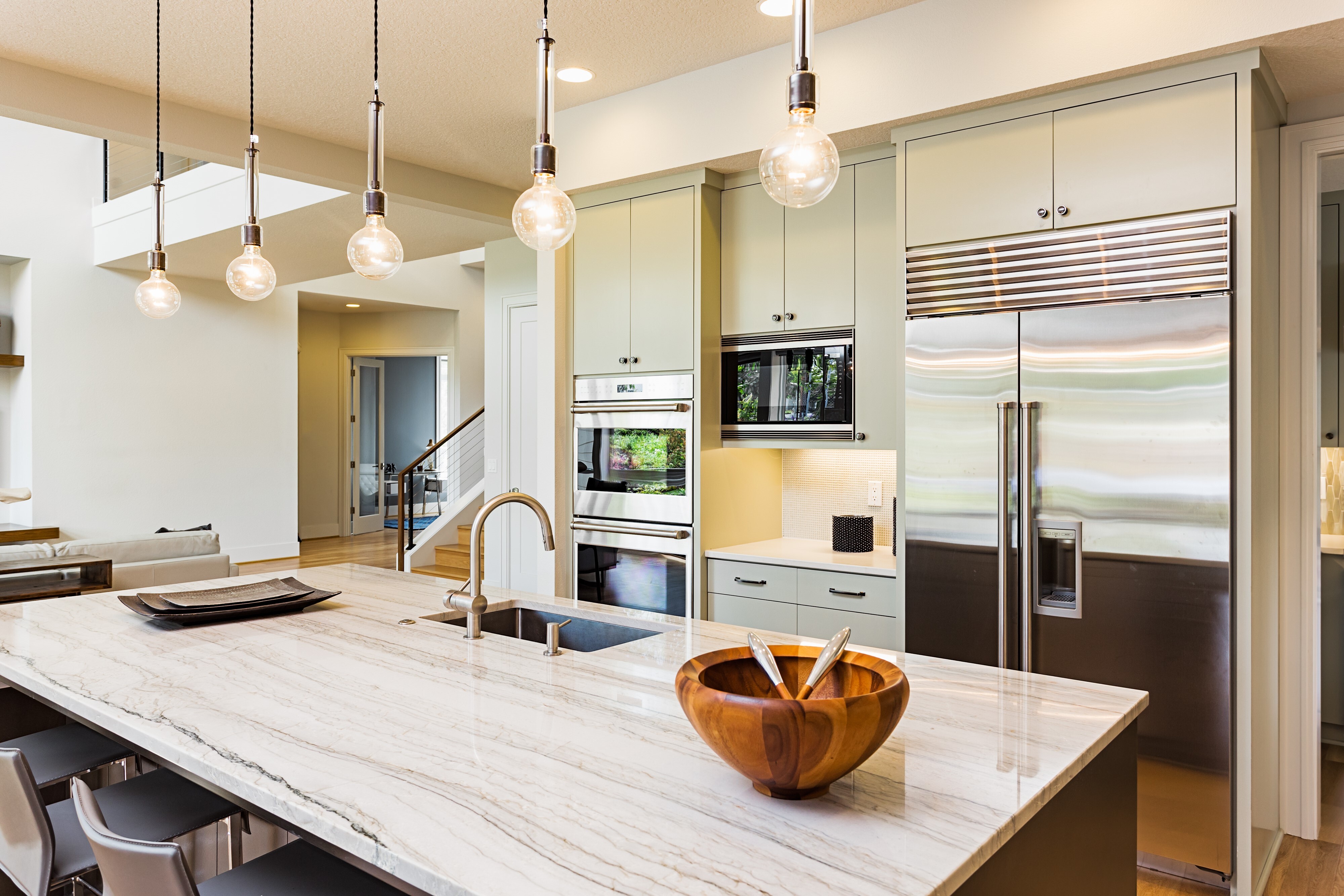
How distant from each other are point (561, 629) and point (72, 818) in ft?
3.68

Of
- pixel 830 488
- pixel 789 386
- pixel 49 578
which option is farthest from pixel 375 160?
pixel 49 578

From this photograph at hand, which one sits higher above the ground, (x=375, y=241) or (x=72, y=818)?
(x=375, y=241)

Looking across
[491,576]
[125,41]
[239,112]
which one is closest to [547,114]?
[125,41]

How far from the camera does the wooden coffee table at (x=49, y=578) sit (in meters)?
3.51

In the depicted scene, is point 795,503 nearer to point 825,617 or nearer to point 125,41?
point 825,617

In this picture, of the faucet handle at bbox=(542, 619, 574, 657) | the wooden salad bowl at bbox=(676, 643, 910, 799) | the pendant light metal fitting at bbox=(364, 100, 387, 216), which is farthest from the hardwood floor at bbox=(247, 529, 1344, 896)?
the pendant light metal fitting at bbox=(364, 100, 387, 216)

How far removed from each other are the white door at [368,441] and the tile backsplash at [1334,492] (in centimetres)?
975

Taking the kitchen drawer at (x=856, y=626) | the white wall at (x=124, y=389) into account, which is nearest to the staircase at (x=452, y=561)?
the white wall at (x=124, y=389)

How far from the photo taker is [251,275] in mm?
2562

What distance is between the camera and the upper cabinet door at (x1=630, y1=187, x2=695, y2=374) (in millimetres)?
3746

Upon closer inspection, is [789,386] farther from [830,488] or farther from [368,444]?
[368,444]

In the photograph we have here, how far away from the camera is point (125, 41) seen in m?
3.28

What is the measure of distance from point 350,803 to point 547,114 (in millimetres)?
1327

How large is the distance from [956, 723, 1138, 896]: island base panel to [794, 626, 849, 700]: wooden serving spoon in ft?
1.01
